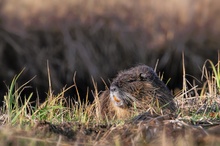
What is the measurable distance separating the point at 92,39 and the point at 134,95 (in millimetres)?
6211

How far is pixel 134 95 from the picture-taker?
18.2ft

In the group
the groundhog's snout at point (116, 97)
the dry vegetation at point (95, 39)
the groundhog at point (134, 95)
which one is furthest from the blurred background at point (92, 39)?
the groundhog's snout at point (116, 97)

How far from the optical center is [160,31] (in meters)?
11.7

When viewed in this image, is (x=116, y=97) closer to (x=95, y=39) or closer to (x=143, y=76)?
(x=143, y=76)

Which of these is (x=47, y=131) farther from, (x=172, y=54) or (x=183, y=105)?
(x=172, y=54)

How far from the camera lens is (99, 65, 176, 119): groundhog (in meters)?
5.39

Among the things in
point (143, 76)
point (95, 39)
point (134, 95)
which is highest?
point (143, 76)

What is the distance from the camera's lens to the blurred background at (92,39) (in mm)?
11633

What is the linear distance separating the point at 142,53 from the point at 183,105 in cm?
614

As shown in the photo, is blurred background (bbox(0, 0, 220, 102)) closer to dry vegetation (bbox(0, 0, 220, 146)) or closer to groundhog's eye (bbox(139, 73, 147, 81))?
dry vegetation (bbox(0, 0, 220, 146))

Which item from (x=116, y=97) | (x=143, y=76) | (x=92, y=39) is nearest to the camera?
(x=116, y=97)

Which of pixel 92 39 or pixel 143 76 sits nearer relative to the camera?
pixel 143 76

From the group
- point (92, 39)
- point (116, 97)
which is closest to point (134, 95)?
point (116, 97)

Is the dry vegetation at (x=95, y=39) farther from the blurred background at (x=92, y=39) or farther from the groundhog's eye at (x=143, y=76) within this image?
the groundhog's eye at (x=143, y=76)
